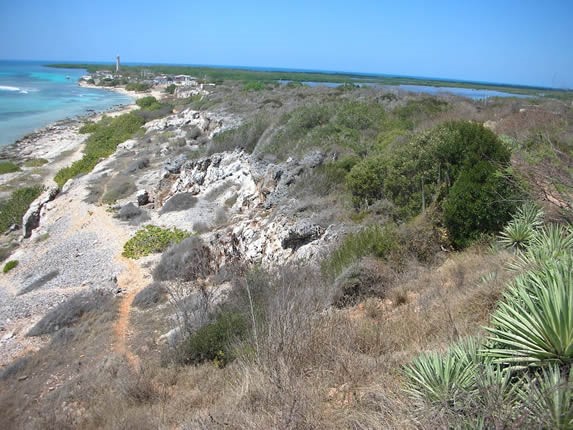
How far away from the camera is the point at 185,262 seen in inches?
520

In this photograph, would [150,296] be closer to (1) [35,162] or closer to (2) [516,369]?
(2) [516,369]

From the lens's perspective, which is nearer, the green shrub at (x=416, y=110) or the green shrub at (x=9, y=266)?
the green shrub at (x=9, y=266)

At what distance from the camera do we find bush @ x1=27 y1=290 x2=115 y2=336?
36.3ft

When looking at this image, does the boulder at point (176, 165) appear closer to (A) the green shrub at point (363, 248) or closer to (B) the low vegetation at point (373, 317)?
(B) the low vegetation at point (373, 317)

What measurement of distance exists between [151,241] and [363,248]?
10298 mm

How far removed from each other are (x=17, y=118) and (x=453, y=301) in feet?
234

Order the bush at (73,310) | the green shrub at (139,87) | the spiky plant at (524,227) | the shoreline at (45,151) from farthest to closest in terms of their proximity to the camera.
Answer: the green shrub at (139,87), the shoreline at (45,151), the bush at (73,310), the spiky plant at (524,227)

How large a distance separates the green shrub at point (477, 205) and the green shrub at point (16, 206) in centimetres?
2541

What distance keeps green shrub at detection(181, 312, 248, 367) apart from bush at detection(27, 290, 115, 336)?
17.4 ft

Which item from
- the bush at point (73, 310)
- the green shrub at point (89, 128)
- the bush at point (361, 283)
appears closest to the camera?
the bush at point (361, 283)

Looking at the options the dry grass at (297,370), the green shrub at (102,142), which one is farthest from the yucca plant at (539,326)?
the green shrub at (102,142)

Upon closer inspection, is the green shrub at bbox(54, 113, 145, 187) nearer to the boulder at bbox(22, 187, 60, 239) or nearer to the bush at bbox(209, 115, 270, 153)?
the boulder at bbox(22, 187, 60, 239)

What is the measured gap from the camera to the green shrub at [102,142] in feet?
106

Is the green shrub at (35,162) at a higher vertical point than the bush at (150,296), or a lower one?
lower
